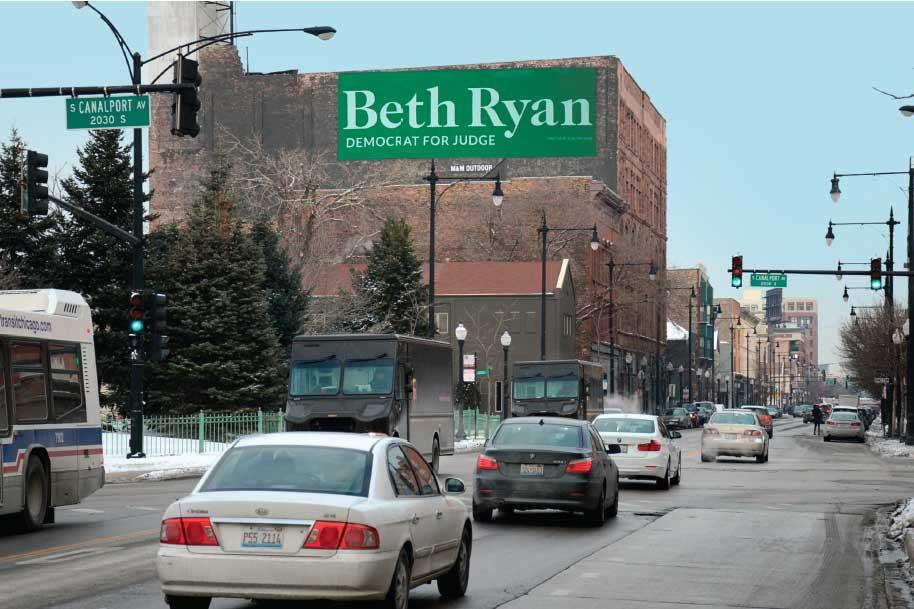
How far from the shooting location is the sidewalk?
3125 cm

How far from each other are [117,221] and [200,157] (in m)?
53.3

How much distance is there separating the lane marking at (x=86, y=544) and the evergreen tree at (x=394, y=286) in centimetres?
5214

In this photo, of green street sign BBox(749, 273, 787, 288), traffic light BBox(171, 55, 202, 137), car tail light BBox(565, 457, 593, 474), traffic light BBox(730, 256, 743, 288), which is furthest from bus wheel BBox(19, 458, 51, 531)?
green street sign BBox(749, 273, 787, 288)

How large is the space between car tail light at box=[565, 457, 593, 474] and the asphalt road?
31.0 inches

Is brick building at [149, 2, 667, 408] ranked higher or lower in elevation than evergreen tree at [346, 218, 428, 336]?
higher

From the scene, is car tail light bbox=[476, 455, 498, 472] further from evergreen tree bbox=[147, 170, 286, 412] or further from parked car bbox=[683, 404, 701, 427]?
parked car bbox=[683, 404, 701, 427]

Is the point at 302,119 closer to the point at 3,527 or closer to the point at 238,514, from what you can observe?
the point at 3,527

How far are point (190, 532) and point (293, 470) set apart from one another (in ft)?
2.99

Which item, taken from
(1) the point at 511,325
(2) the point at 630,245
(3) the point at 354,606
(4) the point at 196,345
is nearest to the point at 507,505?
(3) the point at 354,606

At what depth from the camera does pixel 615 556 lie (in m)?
16.0

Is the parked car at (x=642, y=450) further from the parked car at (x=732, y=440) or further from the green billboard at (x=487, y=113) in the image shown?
the green billboard at (x=487, y=113)

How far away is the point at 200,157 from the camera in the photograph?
97875 mm

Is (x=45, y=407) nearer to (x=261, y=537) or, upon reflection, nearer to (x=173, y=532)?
(x=173, y=532)

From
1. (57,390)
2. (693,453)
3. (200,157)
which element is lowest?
(693,453)
